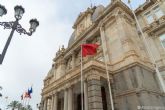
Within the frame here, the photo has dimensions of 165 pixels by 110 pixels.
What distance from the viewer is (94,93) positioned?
13.5m

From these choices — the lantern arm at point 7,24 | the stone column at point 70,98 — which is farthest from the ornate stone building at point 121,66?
the lantern arm at point 7,24

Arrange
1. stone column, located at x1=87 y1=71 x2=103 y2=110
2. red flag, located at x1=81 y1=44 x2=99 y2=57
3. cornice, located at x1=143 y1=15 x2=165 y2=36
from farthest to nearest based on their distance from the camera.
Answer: cornice, located at x1=143 y1=15 x2=165 y2=36
red flag, located at x1=81 y1=44 x2=99 y2=57
stone column, located at x1=87 y1=71 x2=103 y2=110

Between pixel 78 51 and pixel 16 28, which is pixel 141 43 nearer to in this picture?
pixel 78 51

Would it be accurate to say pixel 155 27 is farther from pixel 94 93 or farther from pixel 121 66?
pixel 94 93

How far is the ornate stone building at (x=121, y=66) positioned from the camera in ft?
45.8

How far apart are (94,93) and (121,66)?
4.73m

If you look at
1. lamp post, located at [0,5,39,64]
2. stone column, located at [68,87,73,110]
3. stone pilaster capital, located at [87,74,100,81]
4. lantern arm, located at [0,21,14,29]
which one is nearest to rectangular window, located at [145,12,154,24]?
stone pilaster capital, located at [87,74,100,81]

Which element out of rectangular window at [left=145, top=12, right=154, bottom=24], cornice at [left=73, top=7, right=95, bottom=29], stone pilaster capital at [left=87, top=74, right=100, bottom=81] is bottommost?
stone pilaster capital at [left=87, top=74, right=100, bottom=81]

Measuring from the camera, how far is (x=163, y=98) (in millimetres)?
15242

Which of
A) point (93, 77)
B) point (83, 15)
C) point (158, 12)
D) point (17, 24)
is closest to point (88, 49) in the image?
point (93, 77)

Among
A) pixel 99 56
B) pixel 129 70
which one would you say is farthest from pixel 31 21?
pixel 99 56

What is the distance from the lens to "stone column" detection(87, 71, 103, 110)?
13.0 metres

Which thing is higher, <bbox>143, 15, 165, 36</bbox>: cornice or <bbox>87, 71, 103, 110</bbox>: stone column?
<bbox>143, 15, 165, 36</bbox>: cornice

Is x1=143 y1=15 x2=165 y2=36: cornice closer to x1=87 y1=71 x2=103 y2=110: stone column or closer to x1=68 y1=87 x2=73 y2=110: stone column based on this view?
x1=87 y1=71 x2=103 y2=110: stone column
